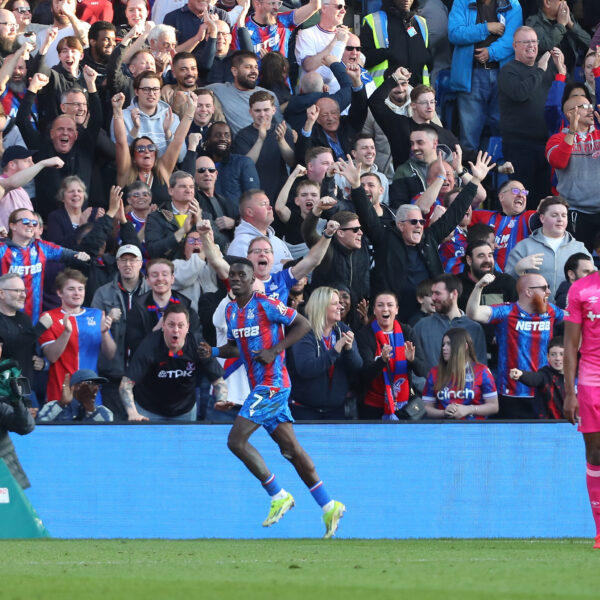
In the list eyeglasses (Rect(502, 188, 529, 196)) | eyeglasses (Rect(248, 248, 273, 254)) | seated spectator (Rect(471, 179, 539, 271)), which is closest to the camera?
eyeglasses (Rect(248, 248, 273, 254))

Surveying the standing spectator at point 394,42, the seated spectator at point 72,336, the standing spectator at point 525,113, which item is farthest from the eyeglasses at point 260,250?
the standing spectator at point 394,42

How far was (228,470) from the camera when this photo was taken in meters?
11.5

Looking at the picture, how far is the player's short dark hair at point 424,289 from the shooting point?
13.4 m

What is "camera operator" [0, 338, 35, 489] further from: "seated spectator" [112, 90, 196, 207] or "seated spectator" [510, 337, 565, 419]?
"seated spectator" [510, 337, 565, 419]

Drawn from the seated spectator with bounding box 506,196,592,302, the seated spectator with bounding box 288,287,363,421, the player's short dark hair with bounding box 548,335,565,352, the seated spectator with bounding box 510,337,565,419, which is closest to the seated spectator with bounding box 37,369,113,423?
the seated spectator with bounding box 288,287,363,421

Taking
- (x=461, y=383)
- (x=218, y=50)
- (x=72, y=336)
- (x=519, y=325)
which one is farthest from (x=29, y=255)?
(x=519, y=325)

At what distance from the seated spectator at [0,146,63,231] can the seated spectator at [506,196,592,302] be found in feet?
15.8

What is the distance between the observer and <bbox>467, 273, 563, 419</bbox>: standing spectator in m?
12.9

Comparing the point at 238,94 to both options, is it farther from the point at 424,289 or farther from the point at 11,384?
the point at 11,384

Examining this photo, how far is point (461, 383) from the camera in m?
12.2

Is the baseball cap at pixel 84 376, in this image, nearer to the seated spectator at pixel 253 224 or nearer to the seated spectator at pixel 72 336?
the seated spectator at pixel 72 336

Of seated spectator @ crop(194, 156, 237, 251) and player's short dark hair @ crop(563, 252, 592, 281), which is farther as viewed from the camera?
seated spectator @ crop(194, 156, 237, 251)

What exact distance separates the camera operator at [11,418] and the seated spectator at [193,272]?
262cm

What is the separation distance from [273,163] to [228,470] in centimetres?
474
